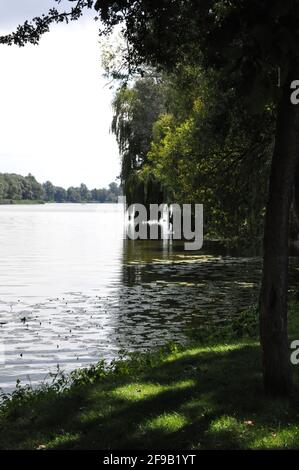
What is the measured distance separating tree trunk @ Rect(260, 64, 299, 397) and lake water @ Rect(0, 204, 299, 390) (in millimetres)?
5784

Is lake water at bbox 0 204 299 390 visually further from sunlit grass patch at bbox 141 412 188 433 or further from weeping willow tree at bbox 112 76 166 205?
weeping willow tree at bbox 112 76 166 205

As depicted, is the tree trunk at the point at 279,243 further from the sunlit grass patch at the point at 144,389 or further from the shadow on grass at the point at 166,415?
the sunlit grass patch at the point at 144,389

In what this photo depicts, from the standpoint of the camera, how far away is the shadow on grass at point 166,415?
6996 millimetres

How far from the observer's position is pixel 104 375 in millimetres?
10539

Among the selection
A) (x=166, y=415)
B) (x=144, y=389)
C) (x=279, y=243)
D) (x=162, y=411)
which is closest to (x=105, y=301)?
(x=144, y=389)

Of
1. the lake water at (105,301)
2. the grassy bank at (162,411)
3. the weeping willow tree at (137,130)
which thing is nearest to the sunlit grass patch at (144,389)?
the grassy bank at (162,411)

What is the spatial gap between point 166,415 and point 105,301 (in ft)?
49.4

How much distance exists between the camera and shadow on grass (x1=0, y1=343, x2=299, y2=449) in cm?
700

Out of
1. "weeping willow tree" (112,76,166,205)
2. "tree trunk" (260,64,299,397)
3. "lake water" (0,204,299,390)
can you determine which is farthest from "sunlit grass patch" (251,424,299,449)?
"weeping willow tree" (112,76,166,205)

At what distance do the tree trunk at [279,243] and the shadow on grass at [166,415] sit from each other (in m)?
0.59

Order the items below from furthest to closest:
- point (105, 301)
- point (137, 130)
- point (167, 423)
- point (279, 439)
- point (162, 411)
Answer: point (137, 130) → point (105, 301) → point (162, 411) → point (167, 423) → point (279, 439)

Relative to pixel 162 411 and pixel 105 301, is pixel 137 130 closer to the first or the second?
pixel 105 301

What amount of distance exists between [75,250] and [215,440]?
4054cm

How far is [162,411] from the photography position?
7910mm
